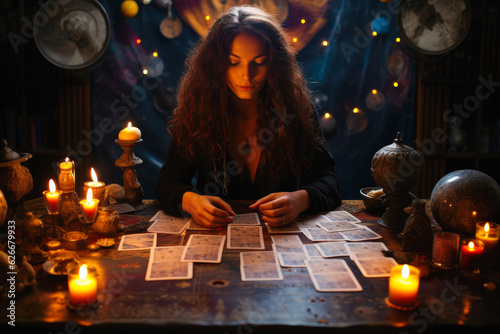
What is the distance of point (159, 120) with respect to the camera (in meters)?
4.14

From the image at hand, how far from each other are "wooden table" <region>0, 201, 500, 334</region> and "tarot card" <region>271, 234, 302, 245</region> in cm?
24

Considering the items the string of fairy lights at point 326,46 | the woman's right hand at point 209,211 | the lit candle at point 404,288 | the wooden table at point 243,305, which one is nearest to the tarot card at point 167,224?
the woman's right hand at point 209,211

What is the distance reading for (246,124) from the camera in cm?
265

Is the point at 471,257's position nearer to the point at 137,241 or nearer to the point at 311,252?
the point at 311,252

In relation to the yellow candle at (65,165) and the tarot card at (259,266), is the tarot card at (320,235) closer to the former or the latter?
the tarot card at (259,266)

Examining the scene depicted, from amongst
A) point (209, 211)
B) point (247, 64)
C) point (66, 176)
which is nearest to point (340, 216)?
point (209, 211)

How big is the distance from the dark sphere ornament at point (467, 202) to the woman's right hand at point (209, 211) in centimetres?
89

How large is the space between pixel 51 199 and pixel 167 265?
57cm

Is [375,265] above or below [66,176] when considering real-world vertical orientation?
below

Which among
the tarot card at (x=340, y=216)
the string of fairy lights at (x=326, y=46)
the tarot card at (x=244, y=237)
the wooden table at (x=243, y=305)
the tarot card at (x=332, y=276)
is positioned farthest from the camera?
the string of fairy lights at (x=326, y=46)

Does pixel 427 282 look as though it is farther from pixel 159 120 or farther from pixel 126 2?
pixel 126 2

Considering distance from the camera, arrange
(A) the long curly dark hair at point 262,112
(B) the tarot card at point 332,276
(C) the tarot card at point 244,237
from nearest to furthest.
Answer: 1. (B) the tarot card at point 332,276
2. (C) the tarot card at point 244,237
3. (A) the long curly dark hair at point 262,112

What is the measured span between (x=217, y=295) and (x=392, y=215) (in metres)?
0.97

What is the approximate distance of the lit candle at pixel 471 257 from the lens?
1624 millimetres
